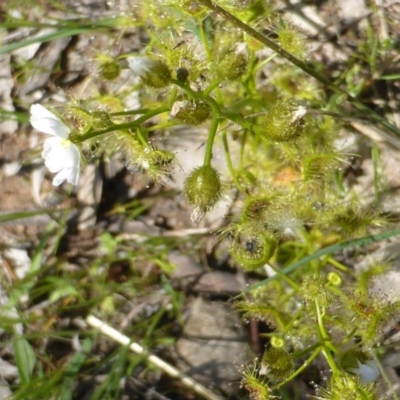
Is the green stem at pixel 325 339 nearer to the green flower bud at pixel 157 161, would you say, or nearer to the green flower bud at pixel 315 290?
the green flower bud at pixel 315 290

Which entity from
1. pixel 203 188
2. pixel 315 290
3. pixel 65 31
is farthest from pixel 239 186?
pixel 65 31

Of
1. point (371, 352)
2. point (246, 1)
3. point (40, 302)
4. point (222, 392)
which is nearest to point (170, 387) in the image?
point (222, 392)

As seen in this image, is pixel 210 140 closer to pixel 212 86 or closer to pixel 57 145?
pixel 212 86

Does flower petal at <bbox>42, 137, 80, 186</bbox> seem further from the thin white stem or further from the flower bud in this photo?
the thin white stem

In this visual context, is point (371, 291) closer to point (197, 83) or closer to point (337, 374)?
point (337, 374)

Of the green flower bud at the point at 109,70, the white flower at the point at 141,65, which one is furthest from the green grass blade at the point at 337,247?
the green flower bud at the point at 109,70

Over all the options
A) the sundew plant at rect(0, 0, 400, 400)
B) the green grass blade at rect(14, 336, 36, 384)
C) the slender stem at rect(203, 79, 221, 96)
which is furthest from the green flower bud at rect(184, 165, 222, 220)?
the green grass blade at rect(14, 336, 36, 384)
